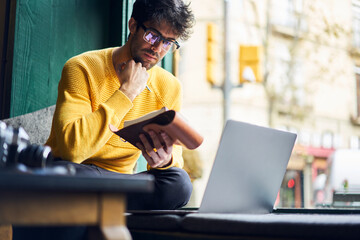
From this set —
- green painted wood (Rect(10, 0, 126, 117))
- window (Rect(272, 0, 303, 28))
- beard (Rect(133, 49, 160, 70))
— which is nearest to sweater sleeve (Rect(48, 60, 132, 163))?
beard (Rect(133, 49, 160, 70))

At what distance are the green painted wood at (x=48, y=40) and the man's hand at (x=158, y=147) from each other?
94cm

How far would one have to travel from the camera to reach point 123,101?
1575 millimetres

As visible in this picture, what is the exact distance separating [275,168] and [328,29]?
779cm

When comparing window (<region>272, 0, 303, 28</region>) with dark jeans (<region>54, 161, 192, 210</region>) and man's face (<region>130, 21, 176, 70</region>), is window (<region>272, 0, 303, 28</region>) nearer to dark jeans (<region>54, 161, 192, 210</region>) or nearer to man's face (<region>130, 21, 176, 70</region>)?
man's face (<region>130, 21, 176, 70</region>)

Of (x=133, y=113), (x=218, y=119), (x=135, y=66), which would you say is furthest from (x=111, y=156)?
(x=218, y=119)

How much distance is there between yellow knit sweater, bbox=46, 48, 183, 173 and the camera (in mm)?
1506

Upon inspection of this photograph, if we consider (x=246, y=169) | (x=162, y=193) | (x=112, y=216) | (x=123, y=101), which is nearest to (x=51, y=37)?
(x=123, y=101)

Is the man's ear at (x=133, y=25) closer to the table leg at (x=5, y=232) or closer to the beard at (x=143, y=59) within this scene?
the beard at (x=143, y=59)

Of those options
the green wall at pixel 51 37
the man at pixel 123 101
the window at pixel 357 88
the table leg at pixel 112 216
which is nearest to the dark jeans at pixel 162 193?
the man at pixel 123 101

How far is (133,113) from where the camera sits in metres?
1.87

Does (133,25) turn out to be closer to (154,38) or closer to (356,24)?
(154,38)

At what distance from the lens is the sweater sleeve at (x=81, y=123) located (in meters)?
1.49

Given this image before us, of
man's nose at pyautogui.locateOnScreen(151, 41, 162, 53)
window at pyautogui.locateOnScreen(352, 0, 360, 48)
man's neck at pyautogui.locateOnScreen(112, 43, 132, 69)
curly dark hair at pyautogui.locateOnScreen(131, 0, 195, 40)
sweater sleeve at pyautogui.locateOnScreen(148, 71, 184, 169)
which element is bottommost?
sweater sleeve at pyautogui.locateOnScreen(148, 71, 184, 169)

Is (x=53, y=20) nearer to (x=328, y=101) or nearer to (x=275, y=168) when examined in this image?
(x=275, y=168)
